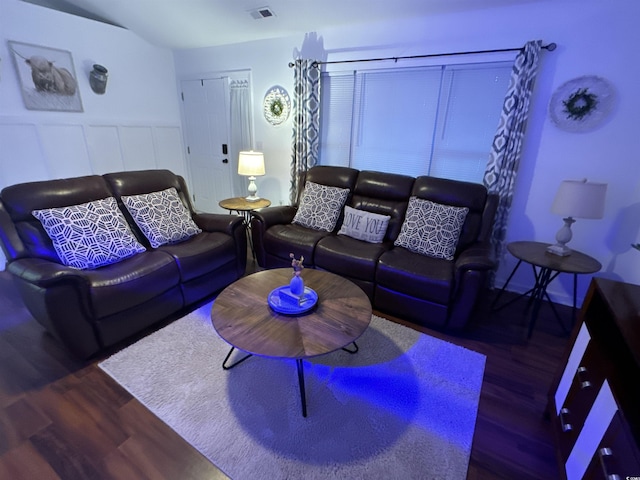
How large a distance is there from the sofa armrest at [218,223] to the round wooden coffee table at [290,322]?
0.91m

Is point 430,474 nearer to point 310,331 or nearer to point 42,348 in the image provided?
point 310,331

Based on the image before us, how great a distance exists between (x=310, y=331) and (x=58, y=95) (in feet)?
13.5

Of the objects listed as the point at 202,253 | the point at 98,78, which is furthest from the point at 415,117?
the point at 98,78

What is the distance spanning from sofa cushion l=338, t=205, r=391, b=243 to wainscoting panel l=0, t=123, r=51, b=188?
140 inches

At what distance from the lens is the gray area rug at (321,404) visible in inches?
56.2

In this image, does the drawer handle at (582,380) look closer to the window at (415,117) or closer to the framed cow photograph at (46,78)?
the window at (415,117)

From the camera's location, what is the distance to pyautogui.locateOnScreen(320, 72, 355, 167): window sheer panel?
11.3 feet

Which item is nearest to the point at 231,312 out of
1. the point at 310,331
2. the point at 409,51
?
the point at 310,331

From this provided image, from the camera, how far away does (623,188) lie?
7.77 ft

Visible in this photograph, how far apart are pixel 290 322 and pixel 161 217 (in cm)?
167

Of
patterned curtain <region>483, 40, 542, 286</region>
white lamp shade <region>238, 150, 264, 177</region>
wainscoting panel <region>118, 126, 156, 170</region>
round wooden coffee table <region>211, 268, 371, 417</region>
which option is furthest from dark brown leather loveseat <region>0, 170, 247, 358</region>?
patterned curtain <region>483, 40, 542, 286</region>

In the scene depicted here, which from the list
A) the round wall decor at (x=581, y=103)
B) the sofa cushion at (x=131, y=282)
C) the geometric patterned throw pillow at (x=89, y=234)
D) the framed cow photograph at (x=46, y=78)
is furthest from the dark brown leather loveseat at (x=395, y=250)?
the framed cow photograph at (x=46, y=78)

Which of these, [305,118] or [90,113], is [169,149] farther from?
[305,118]

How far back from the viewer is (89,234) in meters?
2.14
